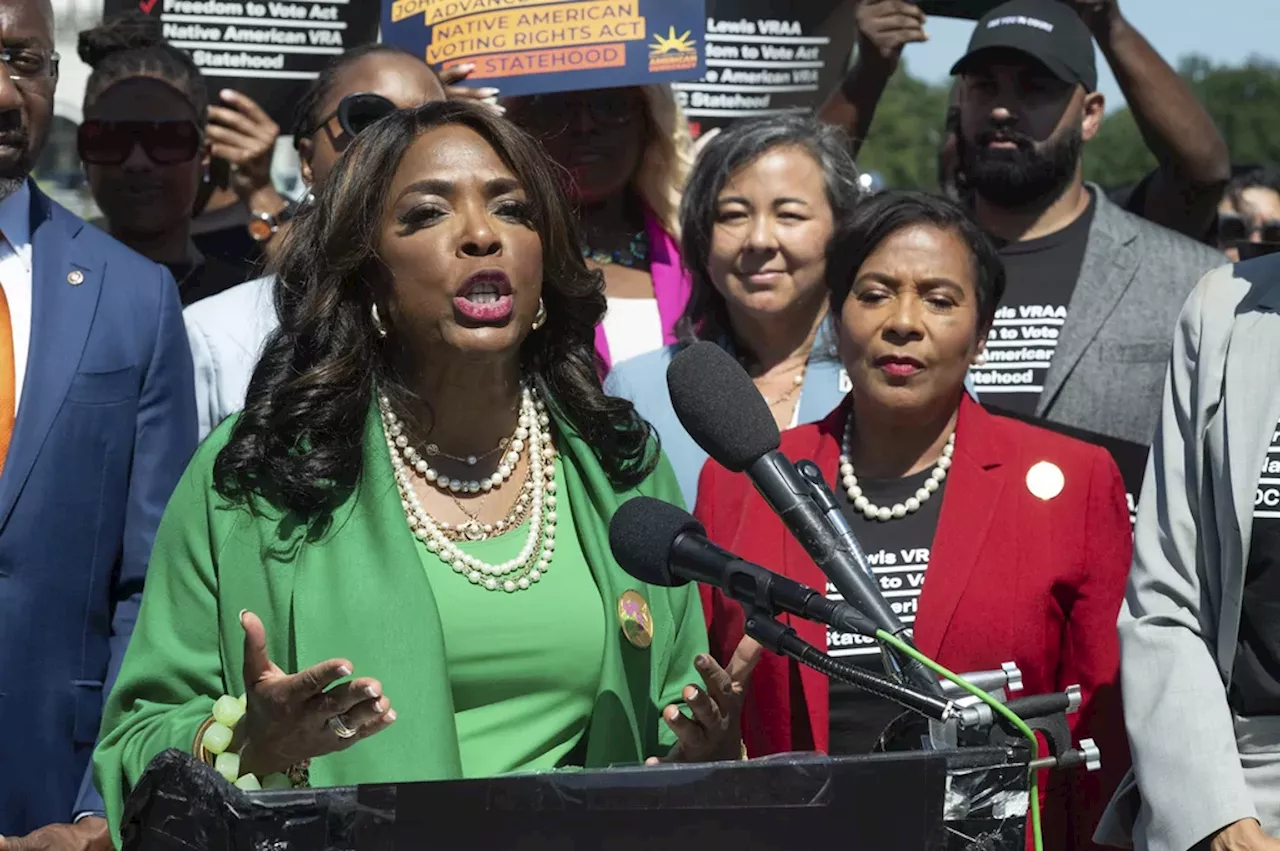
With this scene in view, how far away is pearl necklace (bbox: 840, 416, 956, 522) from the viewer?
4242 millimetres

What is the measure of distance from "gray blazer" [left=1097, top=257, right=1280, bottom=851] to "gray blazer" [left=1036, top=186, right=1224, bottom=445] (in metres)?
1.58

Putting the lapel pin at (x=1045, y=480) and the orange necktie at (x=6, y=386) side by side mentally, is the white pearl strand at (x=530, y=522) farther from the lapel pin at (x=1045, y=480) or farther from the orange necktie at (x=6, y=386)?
the lapel pin at (x=1045, y=480)

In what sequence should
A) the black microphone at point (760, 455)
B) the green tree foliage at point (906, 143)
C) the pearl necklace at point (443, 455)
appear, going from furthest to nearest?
the green tree foliage at point (906, 143) < the pearl necklace at point (443, 455) < the black microphone at point (760, 455)

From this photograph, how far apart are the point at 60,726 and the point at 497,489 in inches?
46.6

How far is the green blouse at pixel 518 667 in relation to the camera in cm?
331

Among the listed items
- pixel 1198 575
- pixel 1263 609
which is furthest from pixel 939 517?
pixel 1263 609

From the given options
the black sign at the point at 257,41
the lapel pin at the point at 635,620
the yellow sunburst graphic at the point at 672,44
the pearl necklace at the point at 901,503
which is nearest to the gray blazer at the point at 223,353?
the black sign at the point at 257,41

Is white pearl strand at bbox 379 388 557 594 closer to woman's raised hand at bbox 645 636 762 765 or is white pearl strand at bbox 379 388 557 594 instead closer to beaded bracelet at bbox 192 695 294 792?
woman's raised hand at bbox 645 636 762 765

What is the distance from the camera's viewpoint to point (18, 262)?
13.8 ft

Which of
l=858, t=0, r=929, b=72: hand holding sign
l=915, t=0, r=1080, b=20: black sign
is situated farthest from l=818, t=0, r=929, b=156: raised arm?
l=915, t=0, r=1080, b=20: black sign

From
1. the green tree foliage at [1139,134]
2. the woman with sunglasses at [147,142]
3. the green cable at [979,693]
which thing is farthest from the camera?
the green tree foliage at [1139,134]

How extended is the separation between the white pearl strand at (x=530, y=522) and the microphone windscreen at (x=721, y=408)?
0.63m

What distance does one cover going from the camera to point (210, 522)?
10.9 feet

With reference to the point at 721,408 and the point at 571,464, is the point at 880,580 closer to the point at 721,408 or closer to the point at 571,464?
the point at 571,464
